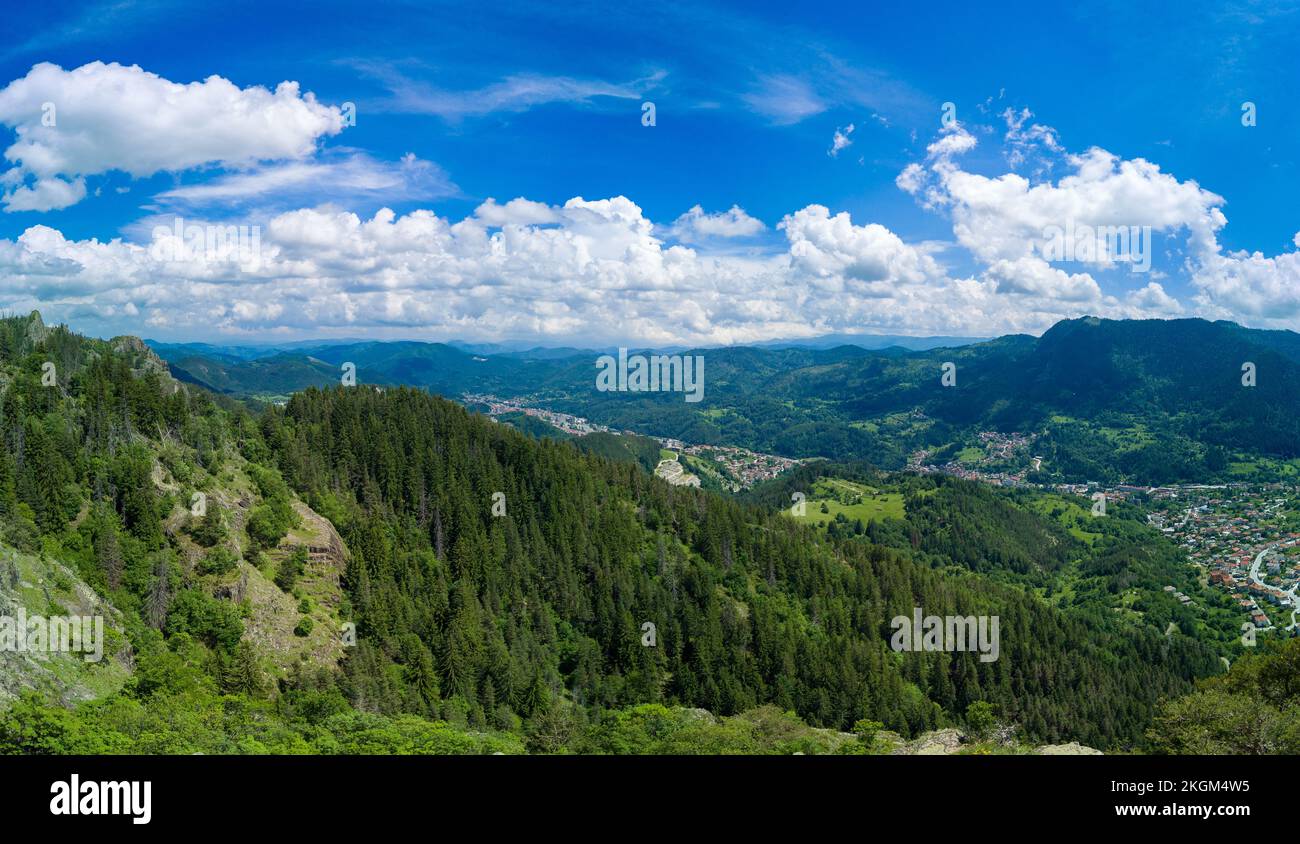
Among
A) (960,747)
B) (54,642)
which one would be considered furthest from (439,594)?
(960,747)

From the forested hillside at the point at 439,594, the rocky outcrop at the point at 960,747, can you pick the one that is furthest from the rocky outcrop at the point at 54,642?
the rocky outcrop at the point at 960,747

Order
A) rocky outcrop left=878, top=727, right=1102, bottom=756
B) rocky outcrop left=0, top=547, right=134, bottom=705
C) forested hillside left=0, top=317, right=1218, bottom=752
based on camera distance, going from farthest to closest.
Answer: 1. forested hillside left=0, top=317, right=1218, bottom=752
2. rocky outcrop left=0, top=547, right=134, bottom=705
3. rocky outcrop left=878, top=727, right=1102, bottom=756

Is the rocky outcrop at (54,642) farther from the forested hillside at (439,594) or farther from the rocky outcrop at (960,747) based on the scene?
the rocky outcrop at (960,747)

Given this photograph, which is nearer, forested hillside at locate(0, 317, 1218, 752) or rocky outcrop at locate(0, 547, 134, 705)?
rocky outcrop at locate(0, 547, 134, 705)

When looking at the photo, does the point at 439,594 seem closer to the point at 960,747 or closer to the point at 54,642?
the point at 54,642

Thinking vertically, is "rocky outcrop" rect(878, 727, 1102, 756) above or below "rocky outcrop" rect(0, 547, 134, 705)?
below

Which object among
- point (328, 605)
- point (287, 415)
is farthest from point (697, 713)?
point (287, 415)

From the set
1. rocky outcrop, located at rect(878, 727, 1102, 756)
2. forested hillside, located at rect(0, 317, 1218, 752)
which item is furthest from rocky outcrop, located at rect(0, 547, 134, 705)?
rocky outcrop, located at rect(878, 727, 1102, 756)

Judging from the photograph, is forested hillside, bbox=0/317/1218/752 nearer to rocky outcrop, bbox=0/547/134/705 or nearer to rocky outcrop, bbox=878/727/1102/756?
rocky outcrop, bbox=0/547/134/705
